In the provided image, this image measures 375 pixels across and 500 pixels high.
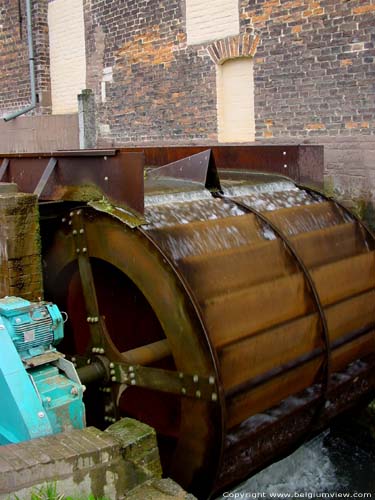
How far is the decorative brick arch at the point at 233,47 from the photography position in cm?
855

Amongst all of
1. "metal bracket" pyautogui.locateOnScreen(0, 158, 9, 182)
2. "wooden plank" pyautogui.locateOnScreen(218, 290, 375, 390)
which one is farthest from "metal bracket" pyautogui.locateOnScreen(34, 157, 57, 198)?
"wooden plank" pyautogui.locateOnScreen(218, 290, 375, 390)

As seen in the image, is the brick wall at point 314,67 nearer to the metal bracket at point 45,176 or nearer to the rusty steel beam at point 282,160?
the rusty steel beam at point 282,160

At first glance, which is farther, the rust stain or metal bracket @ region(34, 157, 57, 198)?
the rust stain

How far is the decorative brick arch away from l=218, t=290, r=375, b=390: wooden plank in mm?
4483

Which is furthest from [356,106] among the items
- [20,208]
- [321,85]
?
[20,208]

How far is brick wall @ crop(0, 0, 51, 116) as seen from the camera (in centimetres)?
1269

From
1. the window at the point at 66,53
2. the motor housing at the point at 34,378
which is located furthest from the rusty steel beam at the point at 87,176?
the window at the point at 66,53

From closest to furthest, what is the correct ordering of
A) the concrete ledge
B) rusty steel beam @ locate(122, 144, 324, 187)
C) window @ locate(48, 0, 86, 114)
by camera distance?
the concrete ledge
rusty steel beam @ locate(122, 144, 324, 187)
window @ locate(48, 0, 86, 114)

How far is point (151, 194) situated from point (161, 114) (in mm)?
5593

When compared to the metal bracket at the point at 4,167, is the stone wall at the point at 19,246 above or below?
below

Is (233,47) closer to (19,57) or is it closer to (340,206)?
(340,206)

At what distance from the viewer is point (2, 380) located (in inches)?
129

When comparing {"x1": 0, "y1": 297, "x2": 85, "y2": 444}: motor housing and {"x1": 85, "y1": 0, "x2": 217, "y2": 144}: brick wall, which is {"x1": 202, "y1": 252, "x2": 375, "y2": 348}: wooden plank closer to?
{"x1": 0, "y1": 297, "x2": 85, "y2": 444}: motor housing

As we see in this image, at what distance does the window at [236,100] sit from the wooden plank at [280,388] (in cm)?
449
